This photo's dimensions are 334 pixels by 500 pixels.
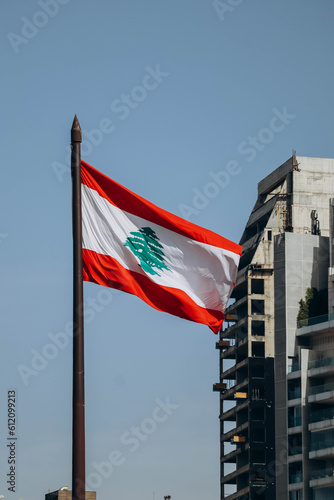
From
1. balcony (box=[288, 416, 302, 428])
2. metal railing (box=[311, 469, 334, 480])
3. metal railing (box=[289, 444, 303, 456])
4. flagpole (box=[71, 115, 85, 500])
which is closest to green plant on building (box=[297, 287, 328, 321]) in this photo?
balcony (box=[288, 416, 302, 428])

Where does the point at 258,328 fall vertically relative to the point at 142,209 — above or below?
→ above

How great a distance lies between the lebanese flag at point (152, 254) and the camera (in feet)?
77.0

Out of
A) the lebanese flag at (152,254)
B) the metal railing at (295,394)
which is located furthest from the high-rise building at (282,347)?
the lebanese flag at (152,254)

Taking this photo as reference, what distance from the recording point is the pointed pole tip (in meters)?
21.4

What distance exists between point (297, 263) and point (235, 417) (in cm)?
2043

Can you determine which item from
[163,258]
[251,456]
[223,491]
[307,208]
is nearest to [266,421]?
[251,456]

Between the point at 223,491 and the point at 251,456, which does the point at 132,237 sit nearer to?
the point at 251,456

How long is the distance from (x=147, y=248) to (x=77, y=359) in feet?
14.4

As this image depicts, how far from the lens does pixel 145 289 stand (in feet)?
80.0

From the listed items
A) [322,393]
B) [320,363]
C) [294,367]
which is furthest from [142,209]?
[294,367]

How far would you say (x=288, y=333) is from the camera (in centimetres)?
11788

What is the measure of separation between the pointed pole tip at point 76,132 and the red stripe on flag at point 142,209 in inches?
78.3

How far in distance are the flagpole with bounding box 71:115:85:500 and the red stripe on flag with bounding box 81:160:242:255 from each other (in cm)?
198

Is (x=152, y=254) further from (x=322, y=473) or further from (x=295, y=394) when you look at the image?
(x=295, y=394)
